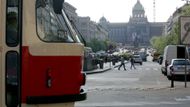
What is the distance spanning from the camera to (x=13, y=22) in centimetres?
718

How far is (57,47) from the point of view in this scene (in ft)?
24.2

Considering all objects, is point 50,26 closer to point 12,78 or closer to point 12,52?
point 12,52

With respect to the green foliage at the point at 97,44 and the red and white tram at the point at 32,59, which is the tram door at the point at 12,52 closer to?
the red and white tram at the point at 32,59

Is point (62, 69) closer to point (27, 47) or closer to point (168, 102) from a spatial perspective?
point (27, 47)

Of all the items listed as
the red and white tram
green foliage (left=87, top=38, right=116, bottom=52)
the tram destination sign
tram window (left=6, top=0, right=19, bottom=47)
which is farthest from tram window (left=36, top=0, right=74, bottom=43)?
green foliage (left=87, top=38, right=116, bottom=52)

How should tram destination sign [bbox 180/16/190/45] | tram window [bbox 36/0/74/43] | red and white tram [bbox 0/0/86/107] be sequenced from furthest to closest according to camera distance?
tram destination sign [bbox 180/16/190/45] → tram window [bbox 36/0/74/43] → red and white tram [bbox 0/0/86/107]

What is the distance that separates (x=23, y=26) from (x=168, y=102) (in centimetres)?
1188

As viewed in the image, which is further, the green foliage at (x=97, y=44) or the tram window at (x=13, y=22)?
the green foliage at (x=97, y=44)

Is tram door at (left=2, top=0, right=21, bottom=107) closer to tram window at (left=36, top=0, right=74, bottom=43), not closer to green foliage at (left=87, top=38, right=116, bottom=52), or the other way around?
tram window at (left=36, top=0, right=74, bottom=43)

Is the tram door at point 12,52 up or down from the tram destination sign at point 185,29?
down

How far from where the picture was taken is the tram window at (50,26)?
735 cm

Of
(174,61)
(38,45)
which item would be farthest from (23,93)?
(174,61)

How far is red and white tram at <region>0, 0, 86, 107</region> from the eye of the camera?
280 inches

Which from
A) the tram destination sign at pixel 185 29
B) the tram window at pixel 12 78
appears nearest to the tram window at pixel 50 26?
the tram window at pixel 12 78
